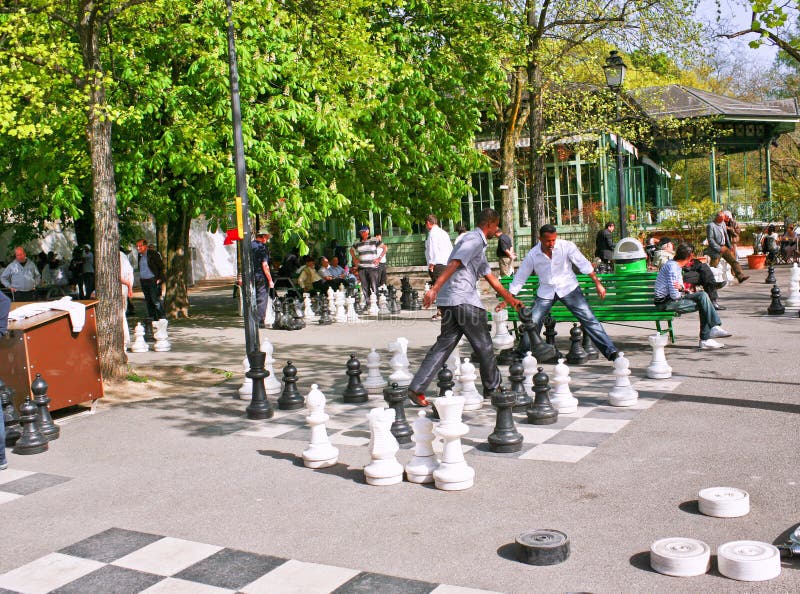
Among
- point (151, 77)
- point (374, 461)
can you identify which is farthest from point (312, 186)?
point (374, 461)

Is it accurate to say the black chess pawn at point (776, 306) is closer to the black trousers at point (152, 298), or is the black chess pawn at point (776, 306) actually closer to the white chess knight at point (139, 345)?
the white chess knight at point (139, 345)

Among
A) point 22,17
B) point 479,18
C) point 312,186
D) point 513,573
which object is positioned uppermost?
point 479,18

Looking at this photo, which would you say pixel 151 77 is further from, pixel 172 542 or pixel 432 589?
pixel 432 589

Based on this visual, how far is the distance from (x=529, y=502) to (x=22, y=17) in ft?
28.9

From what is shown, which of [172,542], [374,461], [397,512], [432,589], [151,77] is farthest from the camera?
[151,77]

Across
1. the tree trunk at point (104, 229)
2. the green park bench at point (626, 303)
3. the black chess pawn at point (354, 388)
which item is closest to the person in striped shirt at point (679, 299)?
the green park bench at point (626, 303)

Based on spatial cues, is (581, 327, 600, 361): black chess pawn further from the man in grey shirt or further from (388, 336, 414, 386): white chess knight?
the man in grey shirt

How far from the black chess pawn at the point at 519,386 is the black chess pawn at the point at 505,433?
0.65m

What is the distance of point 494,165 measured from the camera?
88.3 ft

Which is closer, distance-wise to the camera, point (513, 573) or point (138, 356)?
point (513, 573)

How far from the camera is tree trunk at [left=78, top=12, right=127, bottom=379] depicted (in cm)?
1023

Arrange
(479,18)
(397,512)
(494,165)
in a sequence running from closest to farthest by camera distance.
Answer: (397,512) < (479,18) < (494,165)

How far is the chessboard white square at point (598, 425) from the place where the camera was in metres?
6.89

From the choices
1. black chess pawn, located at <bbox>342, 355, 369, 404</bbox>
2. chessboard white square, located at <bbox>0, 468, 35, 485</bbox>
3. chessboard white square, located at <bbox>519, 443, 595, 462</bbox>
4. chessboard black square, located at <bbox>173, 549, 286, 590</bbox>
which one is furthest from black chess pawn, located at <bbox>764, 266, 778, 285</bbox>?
chessboard black square, located at <bbox>173, 549, 286, 590</bbox>
